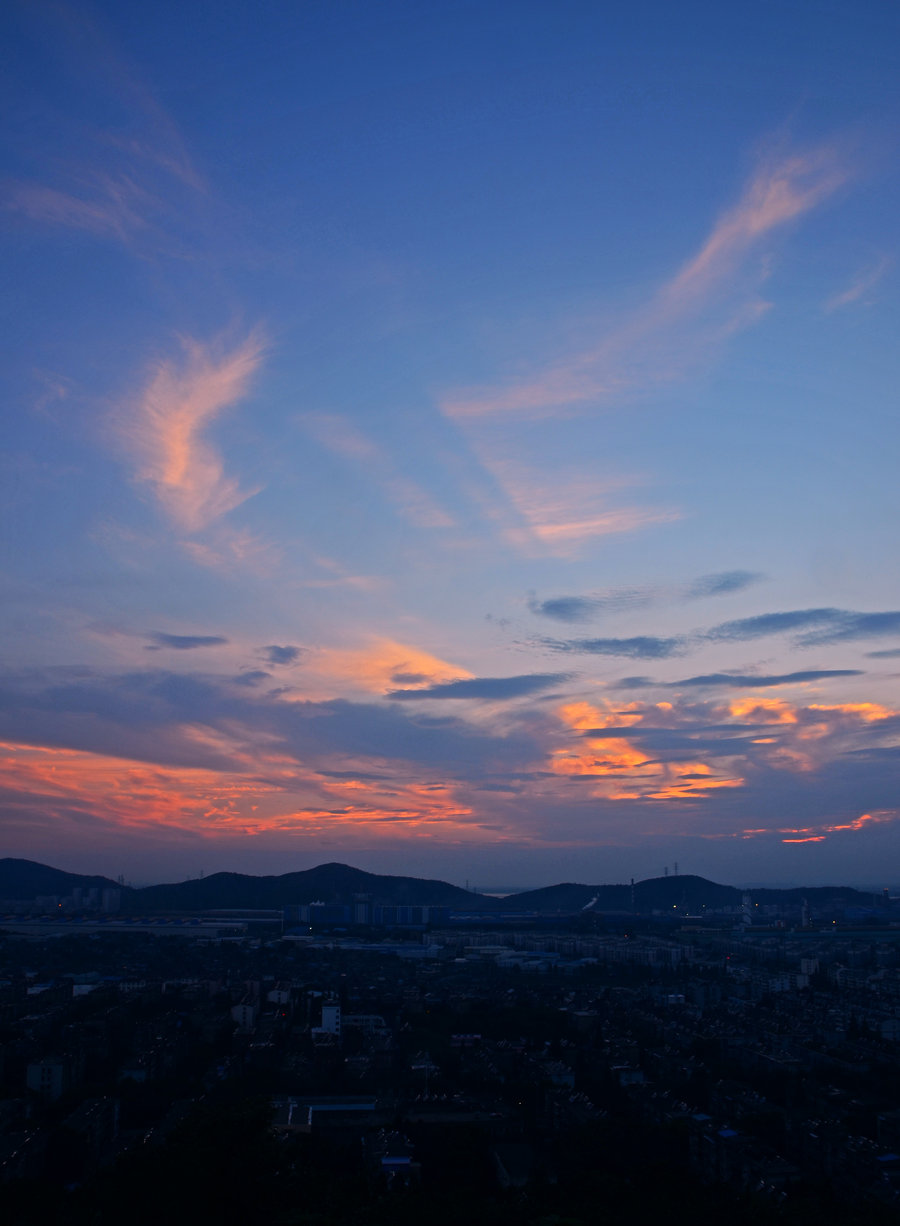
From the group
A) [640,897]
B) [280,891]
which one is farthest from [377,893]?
[640,897]

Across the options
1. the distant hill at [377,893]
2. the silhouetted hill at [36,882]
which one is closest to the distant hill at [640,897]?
the distant hill at [377,893]

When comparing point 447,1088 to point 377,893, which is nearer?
point 447,1088

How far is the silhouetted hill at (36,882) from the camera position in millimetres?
57688

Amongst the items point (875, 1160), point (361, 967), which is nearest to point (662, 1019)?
point (875, 1160)

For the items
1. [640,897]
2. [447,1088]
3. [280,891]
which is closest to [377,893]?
[280,891]

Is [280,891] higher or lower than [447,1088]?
higher

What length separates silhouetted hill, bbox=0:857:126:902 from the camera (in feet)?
189

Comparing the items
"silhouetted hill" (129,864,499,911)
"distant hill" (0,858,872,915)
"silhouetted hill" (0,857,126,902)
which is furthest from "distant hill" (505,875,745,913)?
"silhouetted hill" (0,857,126,902)

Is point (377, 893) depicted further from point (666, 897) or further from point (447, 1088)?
point (447, 1088)

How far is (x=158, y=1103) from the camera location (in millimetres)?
10719

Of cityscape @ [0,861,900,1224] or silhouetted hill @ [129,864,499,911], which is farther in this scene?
silhouetted hill @ [129,864,499,911]

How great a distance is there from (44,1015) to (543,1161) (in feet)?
35.2

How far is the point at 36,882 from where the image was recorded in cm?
5975

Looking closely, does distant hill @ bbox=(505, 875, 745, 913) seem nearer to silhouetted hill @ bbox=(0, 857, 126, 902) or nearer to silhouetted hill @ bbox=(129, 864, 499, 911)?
silhouetted hill @ bbox=(129, 864, 499, 911)
